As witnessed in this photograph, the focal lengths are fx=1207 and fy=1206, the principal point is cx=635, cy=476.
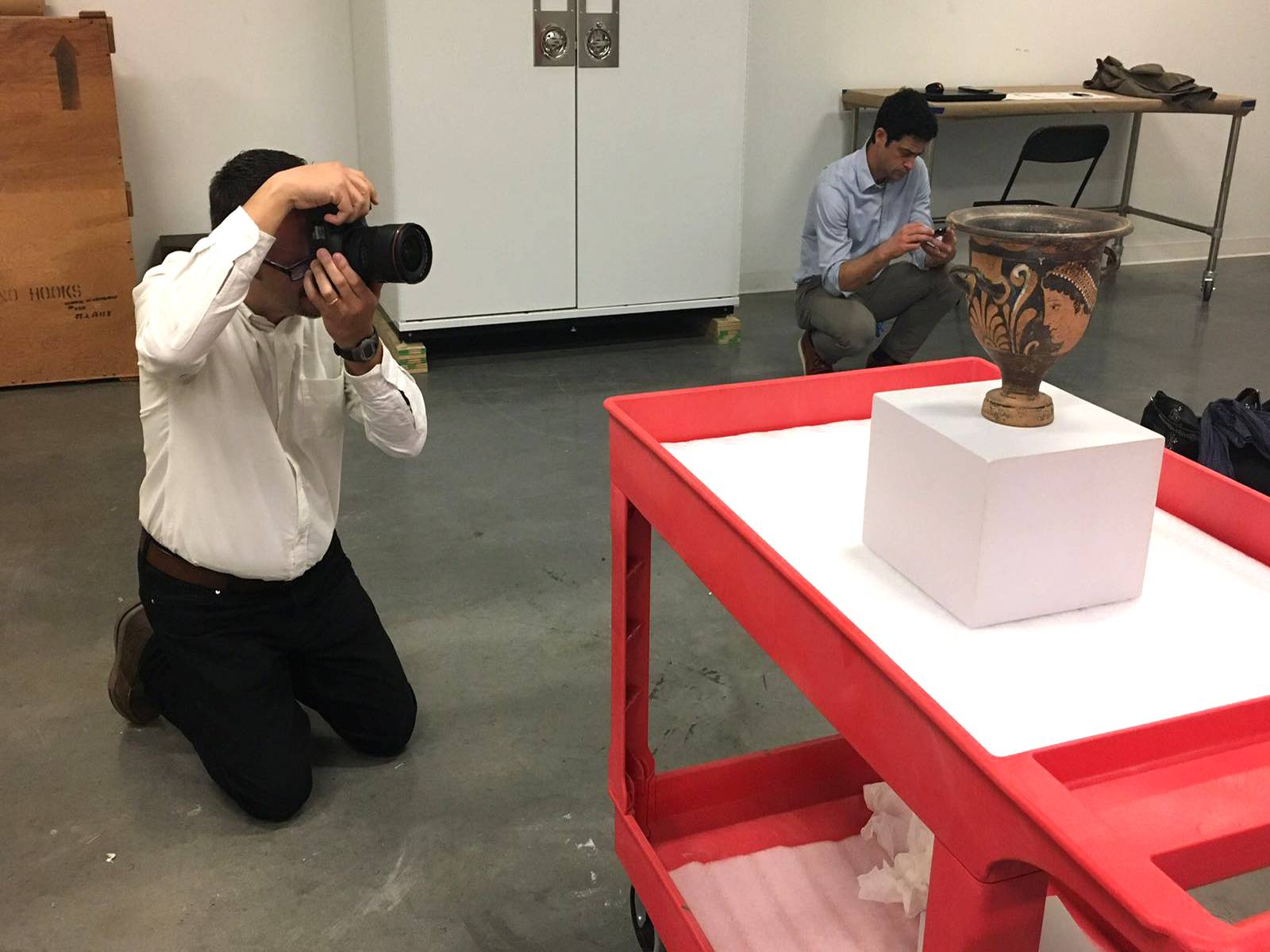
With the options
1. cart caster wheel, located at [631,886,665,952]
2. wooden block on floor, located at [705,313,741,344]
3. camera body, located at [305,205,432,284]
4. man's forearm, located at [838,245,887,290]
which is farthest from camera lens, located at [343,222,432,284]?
wooden block on floor, located at [705,313,741,344]

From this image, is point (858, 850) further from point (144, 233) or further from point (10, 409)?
point (144, 233)

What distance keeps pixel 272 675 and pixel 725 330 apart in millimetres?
2683

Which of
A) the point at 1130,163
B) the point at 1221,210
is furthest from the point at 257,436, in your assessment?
the point at 1130,163

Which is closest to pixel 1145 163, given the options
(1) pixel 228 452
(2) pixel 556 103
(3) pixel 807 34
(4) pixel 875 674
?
(3) pixel 807 34

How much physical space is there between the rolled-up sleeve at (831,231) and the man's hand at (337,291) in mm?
2166

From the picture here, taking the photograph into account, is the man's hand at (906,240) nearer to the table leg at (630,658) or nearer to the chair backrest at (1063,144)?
the chair backrest at (1063,144)

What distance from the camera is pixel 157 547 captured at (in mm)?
1852

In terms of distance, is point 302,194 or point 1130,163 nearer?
point 302,194

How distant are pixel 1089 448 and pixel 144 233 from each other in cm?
394

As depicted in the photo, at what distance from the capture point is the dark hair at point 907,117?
3.26 metres

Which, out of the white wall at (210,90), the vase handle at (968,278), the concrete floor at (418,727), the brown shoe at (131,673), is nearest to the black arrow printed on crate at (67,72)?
the white wall at (210,90)

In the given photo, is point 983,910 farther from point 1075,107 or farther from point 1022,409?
point 1075,107

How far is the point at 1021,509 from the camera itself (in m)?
1.03

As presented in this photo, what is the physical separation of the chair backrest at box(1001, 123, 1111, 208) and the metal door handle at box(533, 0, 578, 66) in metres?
1.82
